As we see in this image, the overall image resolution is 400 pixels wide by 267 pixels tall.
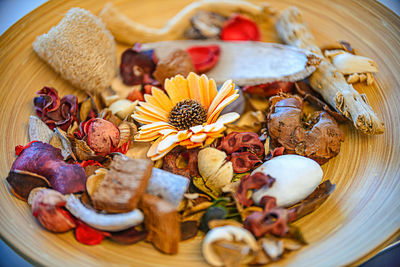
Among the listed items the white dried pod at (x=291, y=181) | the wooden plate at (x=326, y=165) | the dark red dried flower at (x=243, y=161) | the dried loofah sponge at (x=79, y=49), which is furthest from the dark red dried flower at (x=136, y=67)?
the white dried pod at (x=291, y=181)

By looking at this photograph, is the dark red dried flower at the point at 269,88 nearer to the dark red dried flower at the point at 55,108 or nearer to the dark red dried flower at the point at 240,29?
the dark red dried flower at the point at 240,29

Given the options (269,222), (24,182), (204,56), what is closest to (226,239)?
Result: (269,222)

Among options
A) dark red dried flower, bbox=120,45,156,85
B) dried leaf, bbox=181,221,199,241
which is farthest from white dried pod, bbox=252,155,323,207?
dark red dried flower, bbox=120,45,156,85

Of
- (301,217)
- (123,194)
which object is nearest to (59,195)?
(123,194)

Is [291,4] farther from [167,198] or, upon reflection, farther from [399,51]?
[167,198]

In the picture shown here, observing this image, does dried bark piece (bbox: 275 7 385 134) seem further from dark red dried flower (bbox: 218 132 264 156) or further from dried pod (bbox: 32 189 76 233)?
dried pod (bbox: 32 189 76 233)
